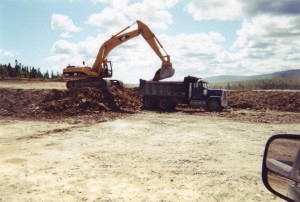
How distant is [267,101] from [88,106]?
17220 mm

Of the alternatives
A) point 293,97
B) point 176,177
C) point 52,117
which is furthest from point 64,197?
point 293,97

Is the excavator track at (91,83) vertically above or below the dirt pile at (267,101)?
above

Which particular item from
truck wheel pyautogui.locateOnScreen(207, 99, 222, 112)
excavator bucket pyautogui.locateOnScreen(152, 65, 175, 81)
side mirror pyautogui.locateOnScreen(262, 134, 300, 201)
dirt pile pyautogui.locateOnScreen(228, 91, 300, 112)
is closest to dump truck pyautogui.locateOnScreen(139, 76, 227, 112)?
truck wheel pyautogui.locateOnScreen(207, 99, 222, 112)

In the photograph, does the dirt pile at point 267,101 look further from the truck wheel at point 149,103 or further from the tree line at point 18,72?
the tree line at point 18,72

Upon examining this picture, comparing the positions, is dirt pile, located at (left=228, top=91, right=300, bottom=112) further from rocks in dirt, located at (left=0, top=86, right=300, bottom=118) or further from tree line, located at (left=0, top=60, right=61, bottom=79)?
tree line, located at (left=0, top=60, right=61, bottom=79)

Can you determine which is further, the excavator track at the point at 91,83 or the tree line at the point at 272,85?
the tree line at the point at 272,85

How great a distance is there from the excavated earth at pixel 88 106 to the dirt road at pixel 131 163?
456cm

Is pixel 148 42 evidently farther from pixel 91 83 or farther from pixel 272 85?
pixel 272 85

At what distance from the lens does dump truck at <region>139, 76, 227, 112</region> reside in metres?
25.2

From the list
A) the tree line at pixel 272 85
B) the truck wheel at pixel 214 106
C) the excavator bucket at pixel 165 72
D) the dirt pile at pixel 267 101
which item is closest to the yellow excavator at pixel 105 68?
the excavator bucket at pixel 165 72

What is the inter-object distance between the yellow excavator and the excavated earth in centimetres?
173

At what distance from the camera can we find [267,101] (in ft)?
99.6

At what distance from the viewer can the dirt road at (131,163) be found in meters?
7.31

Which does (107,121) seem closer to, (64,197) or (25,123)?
(25,123)
